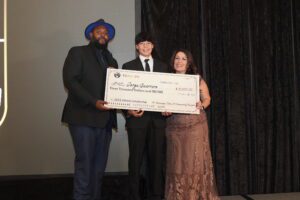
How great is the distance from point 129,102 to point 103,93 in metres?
0.24

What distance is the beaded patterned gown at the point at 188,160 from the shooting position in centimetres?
261

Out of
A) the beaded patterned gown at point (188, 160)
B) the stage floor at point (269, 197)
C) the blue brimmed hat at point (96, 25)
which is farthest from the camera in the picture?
the stage floor at point (269, 197)

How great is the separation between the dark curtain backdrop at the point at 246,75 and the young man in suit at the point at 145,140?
717 millimetres

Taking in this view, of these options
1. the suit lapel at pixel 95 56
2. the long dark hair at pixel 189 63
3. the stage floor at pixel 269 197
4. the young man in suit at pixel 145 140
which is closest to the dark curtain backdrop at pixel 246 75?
the stage floor at pixel 269 197

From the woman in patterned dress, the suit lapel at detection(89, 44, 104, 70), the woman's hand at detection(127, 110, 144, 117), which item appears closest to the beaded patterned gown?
the woman in patterned dress

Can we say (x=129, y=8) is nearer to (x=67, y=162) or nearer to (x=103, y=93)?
(x=103, y=93)

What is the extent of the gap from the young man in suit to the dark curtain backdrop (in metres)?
0.72

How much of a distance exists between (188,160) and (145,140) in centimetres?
36

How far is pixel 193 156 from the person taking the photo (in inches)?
103

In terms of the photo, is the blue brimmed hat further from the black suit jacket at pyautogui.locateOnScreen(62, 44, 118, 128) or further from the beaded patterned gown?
the beaded patterned gown

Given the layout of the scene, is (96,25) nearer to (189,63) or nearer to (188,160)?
(189,63)

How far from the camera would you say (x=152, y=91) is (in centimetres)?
260

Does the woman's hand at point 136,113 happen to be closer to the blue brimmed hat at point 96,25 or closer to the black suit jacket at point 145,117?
the black suit jacket at point 145,117

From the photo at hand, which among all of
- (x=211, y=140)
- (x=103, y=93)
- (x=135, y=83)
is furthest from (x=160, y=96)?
(x=211, y=140)
